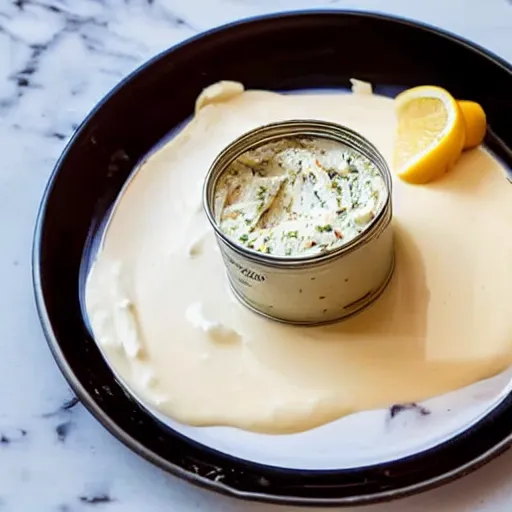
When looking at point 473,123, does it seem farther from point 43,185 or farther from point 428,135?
point 43,185

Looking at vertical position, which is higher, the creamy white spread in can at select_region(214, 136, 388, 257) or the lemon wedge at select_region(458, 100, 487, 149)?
the lemon wedge at select_region(458, 100, 487, 149)

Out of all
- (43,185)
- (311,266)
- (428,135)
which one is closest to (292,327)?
(311,266)

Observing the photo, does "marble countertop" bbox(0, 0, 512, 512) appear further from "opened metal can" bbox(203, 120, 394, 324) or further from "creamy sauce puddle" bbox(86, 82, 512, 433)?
"opened metal can" bbox(203, 120, 394, 324)

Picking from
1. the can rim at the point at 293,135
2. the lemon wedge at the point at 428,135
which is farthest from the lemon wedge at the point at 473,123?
the can rim at the point at 293,135

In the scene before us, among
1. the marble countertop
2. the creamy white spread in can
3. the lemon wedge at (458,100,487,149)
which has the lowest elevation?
the marble countertop

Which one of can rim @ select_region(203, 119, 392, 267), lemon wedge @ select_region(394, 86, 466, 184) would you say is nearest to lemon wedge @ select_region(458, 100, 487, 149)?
lemon wedge @ select_region(394, 86, 466, 184)

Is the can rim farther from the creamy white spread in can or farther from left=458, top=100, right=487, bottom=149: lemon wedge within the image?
left=458, top=100, right=487, bottom=149: lemon wedge

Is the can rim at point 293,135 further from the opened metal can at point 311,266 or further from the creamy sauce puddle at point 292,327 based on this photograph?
the creamy sauce puddle at point 292,327

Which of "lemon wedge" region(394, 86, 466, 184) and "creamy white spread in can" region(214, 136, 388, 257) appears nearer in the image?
"creamy white spread in can" region(214, 136, 388, 257)
